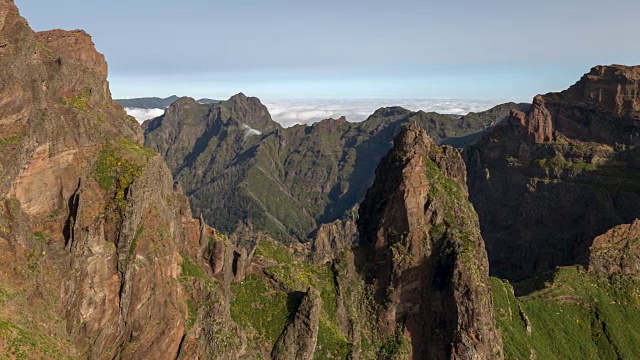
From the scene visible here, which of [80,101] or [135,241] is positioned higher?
[80,101]

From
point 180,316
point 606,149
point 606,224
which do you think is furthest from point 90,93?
point 606,149

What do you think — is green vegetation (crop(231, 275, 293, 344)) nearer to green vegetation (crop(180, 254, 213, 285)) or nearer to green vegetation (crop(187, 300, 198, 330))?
green vegetation (crop(180, 254, 213, 285))

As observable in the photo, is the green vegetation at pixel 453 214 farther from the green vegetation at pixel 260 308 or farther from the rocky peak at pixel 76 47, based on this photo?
the rocky peak at pixel 76 47

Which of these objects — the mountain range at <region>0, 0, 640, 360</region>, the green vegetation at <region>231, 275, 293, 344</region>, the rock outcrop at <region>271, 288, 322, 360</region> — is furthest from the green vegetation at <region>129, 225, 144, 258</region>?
the rock outcrop at <region>271, 288, 322, 360</region>

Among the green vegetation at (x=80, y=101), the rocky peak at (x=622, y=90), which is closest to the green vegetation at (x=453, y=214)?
the green vegetation at (x=80, y=101)

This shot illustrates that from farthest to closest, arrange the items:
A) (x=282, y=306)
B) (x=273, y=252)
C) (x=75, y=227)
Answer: (x=273, y=252)
(x=282, y=306)
(x=75, y=227)

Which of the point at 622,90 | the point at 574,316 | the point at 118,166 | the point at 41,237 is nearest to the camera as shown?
the point at 41,237

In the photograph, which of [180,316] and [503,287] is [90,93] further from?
[503,287]

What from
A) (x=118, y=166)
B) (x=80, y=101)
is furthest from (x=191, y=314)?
(x=80, y=101)

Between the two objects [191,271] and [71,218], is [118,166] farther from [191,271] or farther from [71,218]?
[191,271]
